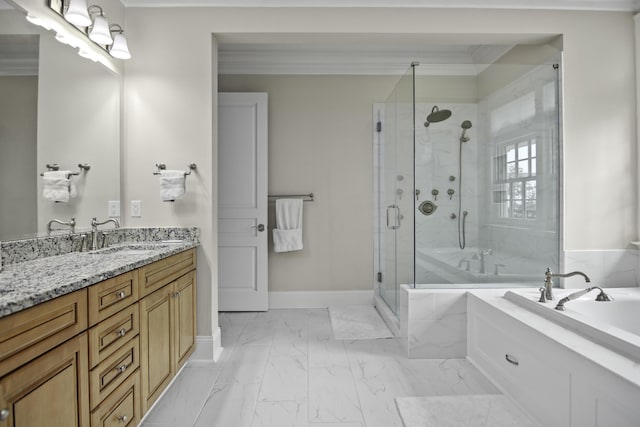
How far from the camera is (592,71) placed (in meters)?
2.61

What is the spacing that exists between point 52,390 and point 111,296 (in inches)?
15.8

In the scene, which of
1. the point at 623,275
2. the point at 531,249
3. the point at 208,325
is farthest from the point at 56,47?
the point at 623,275

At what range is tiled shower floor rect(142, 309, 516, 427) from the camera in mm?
1823

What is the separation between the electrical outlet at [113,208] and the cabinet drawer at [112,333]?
1011mm

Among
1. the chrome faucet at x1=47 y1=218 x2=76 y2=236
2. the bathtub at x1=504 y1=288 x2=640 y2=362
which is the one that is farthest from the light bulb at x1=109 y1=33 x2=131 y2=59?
the bathtub at x1=504 y1=288 x2=640 y2=362

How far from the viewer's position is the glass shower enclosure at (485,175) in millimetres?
2613

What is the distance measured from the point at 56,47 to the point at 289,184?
7.24ft

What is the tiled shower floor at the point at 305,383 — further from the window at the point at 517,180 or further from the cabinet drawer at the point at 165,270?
the window at the point at 517,180

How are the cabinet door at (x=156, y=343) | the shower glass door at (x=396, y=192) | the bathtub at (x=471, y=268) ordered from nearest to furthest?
the cabinet door at (x=156, y=343) < the bathtub at (x=471, y=268) < the shower glass door at (x=396, y=192)

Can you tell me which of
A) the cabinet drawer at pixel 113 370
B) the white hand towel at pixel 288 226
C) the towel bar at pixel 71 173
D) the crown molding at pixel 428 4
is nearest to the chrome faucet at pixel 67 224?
the towel bar at pixel 71 173

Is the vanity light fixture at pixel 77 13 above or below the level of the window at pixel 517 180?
above

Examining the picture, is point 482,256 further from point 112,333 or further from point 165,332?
point 112,333

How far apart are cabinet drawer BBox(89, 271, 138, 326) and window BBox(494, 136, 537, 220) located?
95.8 inches

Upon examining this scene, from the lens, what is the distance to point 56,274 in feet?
4.21
